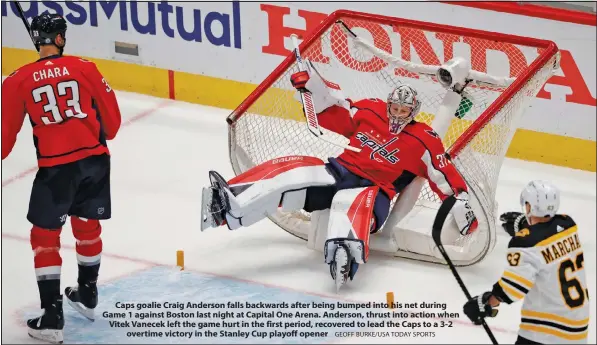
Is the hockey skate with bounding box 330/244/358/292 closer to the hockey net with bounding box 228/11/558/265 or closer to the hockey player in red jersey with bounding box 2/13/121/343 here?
the hockey net with bounding box 228/11/558/265

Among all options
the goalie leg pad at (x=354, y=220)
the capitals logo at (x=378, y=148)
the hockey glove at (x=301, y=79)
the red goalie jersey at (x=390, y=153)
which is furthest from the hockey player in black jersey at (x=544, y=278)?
the hockey glove at (x=301, y=79)

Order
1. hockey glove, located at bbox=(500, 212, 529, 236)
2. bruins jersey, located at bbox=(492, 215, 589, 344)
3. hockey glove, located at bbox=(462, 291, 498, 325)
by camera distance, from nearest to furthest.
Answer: bruins jersey, located at bbox=(492, 215, 589, 344) → hockey glove, located at bbox=(462, 291, 498, 325) → hockey glove, located at bbox=(500, 212, 529, 236)

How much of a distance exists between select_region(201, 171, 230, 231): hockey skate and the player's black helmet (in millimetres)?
964

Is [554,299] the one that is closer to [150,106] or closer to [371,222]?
[371,222]

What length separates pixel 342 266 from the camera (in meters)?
5.96

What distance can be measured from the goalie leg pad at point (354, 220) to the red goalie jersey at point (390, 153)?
0.10 metres

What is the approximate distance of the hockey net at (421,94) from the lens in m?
6.10

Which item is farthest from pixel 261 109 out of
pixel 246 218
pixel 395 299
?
pixel 395 299

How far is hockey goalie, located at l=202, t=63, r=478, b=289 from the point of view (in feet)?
19.9

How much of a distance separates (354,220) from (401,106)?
50 cm

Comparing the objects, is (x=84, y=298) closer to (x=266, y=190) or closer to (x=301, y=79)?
(x=266, y=190)

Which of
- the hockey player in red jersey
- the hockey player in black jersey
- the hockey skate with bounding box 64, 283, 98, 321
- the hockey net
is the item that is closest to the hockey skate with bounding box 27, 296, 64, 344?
the hockey player in red jersey

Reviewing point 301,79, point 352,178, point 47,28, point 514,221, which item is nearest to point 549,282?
point 514,221

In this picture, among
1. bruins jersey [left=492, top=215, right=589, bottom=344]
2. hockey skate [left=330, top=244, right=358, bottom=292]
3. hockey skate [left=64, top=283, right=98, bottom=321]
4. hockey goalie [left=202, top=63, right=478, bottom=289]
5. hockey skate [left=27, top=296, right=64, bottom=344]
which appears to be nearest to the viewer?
bruins jersey [left=492, top=215, right=589, bottom=344]
